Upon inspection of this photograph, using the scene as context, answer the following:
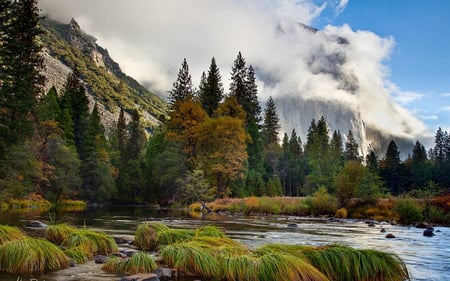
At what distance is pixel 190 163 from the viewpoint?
5581 centimetres

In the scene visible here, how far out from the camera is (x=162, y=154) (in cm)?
6250

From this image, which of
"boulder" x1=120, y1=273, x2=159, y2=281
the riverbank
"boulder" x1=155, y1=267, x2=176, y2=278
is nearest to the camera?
"boulder" x1=120, y1=273, x2=159, y2=281

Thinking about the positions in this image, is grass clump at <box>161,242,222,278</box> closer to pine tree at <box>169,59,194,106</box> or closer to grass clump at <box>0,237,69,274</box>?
grass clump at <box>0,237,69,274</box>

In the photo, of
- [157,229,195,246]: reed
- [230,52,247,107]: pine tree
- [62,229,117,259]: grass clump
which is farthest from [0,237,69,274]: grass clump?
[230,52,247,107]: pine tree

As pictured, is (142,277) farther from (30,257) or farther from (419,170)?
(419,170)

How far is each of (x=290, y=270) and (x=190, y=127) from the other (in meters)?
48.5

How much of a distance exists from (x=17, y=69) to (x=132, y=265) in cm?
3296

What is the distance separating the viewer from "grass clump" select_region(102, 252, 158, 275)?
9383 millimetres

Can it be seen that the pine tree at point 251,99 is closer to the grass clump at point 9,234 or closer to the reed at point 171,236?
the reed at point 171,236

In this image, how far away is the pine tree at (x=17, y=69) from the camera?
111 ft

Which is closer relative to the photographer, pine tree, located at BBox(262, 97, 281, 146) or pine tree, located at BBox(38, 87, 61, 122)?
pine tree, located at BBox(38, 87, 61, 122)

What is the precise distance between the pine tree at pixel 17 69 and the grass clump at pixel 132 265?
2599 cm

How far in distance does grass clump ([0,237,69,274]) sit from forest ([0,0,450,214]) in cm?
2641

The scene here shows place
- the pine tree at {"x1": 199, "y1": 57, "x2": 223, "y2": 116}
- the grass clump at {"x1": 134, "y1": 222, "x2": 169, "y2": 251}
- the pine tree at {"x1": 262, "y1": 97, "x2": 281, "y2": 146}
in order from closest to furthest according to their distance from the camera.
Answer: the grass clump at {"x1": 134, "y1": 222, "x2": 169, "y2": 251}, the pine tree at {"x1": 199, "y1": 57, "x2": 223, "y2": 116}, the pine tree at {"x1": 262, "y1": 97, "x2": 281, "y2": 146}
